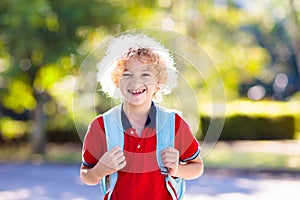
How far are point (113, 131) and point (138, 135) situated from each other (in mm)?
89

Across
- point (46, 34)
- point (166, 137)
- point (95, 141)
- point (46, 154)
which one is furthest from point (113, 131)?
point (46, 154)

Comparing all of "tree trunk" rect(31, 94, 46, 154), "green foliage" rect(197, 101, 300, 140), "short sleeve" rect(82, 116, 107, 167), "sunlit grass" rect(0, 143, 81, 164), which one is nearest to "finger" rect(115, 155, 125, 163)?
"short sleeve" rect(82, 116, 107, 167)

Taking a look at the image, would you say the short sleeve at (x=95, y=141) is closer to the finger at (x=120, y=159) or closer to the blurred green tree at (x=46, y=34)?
the finger at (x=120, y=159)

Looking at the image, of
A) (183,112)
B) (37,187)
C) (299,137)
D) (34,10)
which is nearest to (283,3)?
(299,137)

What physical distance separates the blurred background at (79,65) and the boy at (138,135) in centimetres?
772

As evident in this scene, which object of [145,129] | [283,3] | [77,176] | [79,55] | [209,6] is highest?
[209,6]

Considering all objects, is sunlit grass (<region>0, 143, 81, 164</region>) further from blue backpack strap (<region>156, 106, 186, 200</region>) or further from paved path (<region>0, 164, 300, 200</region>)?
blue backpack strap (<region>156, 106, 186, 200</region>)

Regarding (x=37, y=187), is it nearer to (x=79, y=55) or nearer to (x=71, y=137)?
(x=79, y=55)

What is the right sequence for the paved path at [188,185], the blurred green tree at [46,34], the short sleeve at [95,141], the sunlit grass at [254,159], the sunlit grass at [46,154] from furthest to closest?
1. the sunlit grass at [46,154]
2. the blurred green tree at [46,34]
3. the sunlit grass at [254,159]
4. the paved path at [188,185]
5. the short sleeve at [95,141]

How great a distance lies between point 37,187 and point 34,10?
156 inches

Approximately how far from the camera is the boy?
7.33ft

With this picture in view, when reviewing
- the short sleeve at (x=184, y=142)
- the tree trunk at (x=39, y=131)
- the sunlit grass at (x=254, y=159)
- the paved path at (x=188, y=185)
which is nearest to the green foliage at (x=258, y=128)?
the sunlit grass at (x=254, y=159)

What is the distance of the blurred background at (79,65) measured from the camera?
1278cm

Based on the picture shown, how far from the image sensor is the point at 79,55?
12891 mm
